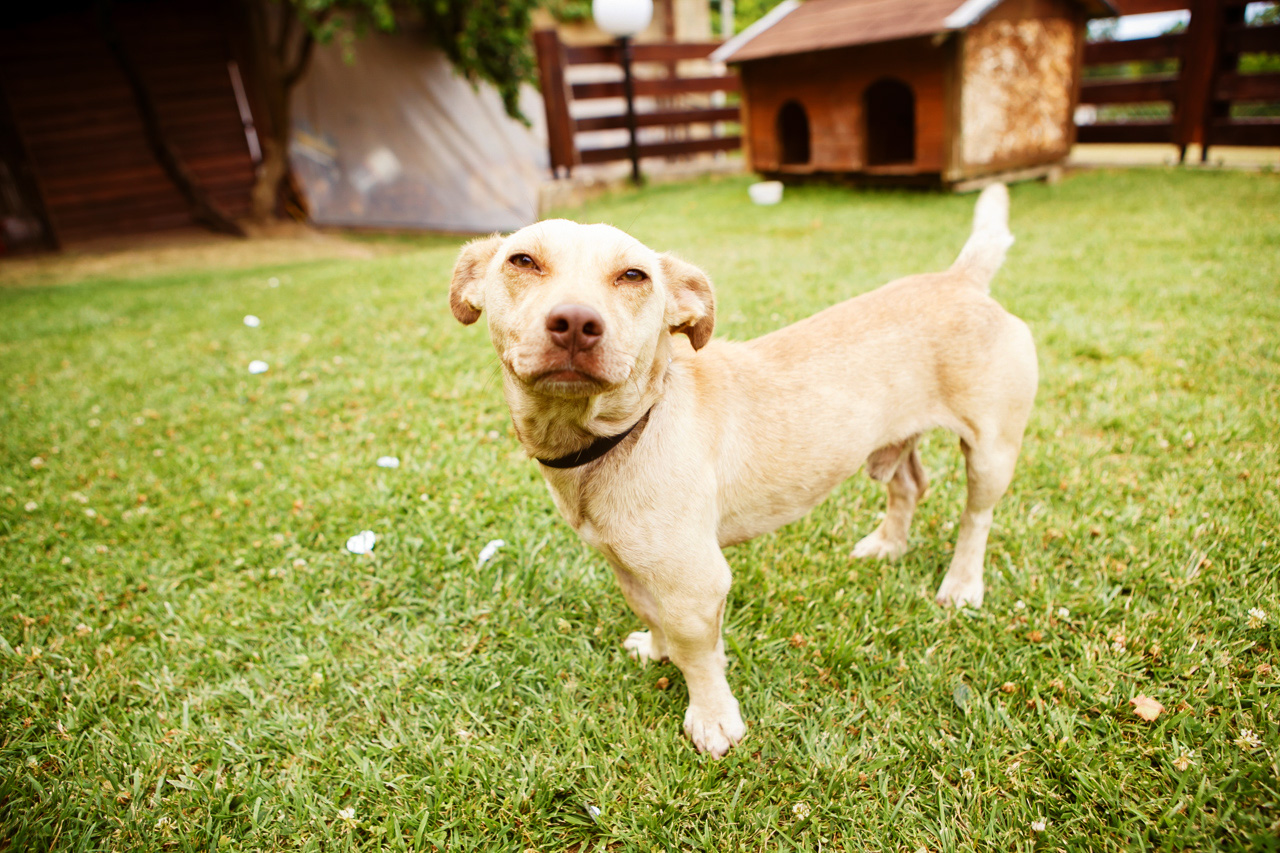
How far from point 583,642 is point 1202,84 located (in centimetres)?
1208

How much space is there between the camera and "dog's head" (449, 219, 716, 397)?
68.7 inches

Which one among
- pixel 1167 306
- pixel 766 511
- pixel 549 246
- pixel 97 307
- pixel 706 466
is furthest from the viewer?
pixel 97 307

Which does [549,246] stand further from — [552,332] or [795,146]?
[795,146]

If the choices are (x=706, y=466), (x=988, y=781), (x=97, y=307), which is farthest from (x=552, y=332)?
(x=97, y=307)

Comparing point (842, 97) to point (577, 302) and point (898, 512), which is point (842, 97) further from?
point (577, 302)

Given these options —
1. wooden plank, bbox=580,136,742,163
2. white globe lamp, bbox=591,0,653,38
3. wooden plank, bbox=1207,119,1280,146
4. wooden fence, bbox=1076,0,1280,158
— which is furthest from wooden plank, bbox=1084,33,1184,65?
white globe lamp, bbox=591,0,653,38

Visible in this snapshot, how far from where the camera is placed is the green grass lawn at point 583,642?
2.02 m

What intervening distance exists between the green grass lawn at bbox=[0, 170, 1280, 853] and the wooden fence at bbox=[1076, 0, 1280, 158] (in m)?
6.68

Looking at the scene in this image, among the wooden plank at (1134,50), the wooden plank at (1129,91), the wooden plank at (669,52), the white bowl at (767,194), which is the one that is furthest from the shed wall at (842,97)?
the wooden plank at (1134,50)

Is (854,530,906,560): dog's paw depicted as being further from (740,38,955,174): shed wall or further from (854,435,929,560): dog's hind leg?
(740,38,955,174): shed wall

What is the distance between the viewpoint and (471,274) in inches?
91.5

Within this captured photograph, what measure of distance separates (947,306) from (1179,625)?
55.4 inches

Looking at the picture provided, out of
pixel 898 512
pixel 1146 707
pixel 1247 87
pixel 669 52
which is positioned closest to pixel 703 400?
pixel 898 512

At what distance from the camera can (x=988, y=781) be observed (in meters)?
2.01
